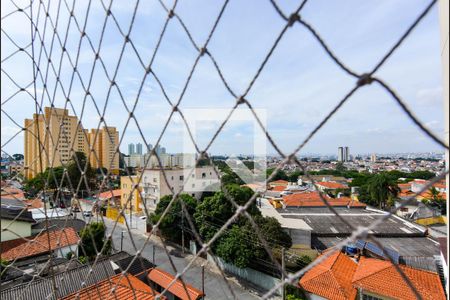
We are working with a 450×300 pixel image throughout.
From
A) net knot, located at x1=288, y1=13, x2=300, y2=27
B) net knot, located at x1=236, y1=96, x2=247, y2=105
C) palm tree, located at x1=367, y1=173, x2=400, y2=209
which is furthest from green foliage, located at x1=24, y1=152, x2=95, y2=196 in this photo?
palm tree, located at x1=367, y1=173, x2=400, y2=209

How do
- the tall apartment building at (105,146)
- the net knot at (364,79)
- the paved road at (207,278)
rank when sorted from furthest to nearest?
the paved road at (207,278), the tall apartment building at (105,146), the net knot at (364,79)

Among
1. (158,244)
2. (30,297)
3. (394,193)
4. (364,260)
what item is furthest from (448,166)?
(394,193)

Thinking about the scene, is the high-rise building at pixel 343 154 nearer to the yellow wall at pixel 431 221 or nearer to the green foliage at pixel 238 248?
the yellow wall at pixel 431 221

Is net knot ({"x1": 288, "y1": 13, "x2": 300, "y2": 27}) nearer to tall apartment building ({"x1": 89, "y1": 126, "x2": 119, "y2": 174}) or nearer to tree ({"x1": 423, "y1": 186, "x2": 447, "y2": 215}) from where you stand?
tall apartment building ({"x1": 89, "y1": 126, "x2": 119, "y2": 174})

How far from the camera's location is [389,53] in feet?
1.09

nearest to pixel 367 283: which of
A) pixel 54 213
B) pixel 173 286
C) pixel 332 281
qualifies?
pixel 332 281

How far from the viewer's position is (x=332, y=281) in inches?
135

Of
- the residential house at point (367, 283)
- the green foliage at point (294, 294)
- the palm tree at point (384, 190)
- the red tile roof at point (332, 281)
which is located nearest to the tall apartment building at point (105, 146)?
the residential house at point (367, 283)

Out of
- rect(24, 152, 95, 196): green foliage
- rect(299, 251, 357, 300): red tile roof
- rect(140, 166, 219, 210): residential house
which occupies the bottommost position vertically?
rect(299, 251, 357, 300): red tile roof

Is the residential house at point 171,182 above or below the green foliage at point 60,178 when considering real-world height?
below

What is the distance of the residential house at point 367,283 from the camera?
3.04 m

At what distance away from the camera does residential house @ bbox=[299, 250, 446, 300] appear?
3.04 m

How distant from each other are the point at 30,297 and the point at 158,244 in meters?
3.97

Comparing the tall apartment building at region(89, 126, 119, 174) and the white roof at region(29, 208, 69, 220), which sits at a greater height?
the tall apartment building at region(89, 126, 119, 174)
